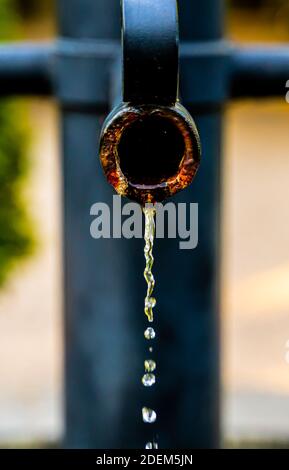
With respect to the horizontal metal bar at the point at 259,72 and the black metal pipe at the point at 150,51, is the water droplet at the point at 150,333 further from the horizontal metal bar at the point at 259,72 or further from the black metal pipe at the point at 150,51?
the black metal pipe at the point at 150,51

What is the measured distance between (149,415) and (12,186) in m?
2.65

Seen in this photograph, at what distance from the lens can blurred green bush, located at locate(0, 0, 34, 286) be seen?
135 inches

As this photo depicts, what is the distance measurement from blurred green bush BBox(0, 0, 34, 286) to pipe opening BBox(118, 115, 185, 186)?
2825 mm

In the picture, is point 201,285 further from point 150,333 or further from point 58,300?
point 58,300

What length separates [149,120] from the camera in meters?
0.55

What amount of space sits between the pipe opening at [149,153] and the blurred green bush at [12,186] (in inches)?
111

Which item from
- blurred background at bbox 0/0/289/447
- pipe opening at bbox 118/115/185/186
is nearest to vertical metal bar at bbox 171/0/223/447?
pipe opening at bbox 118/115/185/186

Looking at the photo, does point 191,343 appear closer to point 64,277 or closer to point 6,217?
point 64,277

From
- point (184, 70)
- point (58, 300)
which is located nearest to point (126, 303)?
point (184, 70)

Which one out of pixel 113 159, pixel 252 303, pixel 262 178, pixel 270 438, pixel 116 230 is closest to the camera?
pixel 113 159

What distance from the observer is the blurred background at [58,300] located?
103 inches

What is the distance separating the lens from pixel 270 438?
90.0 inches

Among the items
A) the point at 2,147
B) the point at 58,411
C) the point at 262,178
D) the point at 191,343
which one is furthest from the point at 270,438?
the point at 262,178
